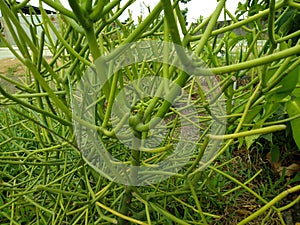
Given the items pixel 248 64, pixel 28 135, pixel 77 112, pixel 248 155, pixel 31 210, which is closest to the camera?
pixel 248 64

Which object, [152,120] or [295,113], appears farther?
[295,113]

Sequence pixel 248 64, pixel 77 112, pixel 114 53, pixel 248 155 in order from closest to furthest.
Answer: pixel 248 64 → pixel 114 53 → pixel 77 112 → pixel 248 155

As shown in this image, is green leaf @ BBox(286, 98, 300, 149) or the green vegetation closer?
the green vegetation

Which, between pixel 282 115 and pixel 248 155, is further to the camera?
pixel 248 155

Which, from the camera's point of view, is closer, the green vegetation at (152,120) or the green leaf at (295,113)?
the green vegetation at (152,120)

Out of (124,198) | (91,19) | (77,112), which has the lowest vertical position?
(124,198)

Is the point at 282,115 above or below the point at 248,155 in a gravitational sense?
above

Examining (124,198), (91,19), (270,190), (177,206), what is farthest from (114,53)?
(270,190)

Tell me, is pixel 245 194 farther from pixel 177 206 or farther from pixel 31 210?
pixel 31 210
